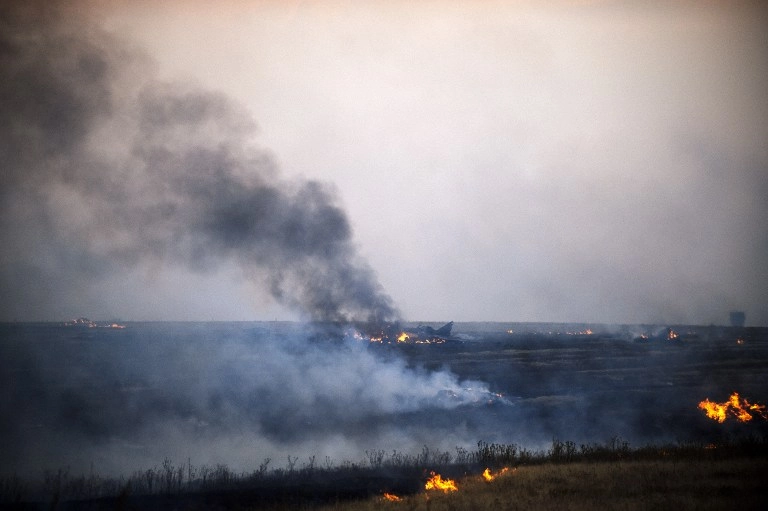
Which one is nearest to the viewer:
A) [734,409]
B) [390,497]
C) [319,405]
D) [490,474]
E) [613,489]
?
[613,489]

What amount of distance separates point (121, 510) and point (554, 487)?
13207 mm

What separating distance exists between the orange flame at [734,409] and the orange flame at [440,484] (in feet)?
69.0

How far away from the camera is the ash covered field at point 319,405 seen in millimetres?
26594

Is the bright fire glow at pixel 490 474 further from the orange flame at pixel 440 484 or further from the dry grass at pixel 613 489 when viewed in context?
the orange flame at pixel 440 484

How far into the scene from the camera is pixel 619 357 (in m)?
65.9

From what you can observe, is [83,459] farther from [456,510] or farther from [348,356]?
[348,356]

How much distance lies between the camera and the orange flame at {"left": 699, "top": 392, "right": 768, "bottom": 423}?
31.0 metres

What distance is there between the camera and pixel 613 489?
15.9 m

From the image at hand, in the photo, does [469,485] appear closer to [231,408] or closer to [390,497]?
[390,497]

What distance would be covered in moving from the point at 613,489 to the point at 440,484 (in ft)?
18.6

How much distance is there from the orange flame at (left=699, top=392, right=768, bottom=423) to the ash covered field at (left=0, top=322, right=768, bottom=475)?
1.91ft

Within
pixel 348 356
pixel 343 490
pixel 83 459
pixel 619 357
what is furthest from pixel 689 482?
pixel 619 357

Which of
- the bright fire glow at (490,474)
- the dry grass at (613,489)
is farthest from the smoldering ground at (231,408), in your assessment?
the dry grass at (613,489)

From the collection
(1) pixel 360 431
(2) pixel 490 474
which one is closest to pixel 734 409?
(2) pixel 490 474
